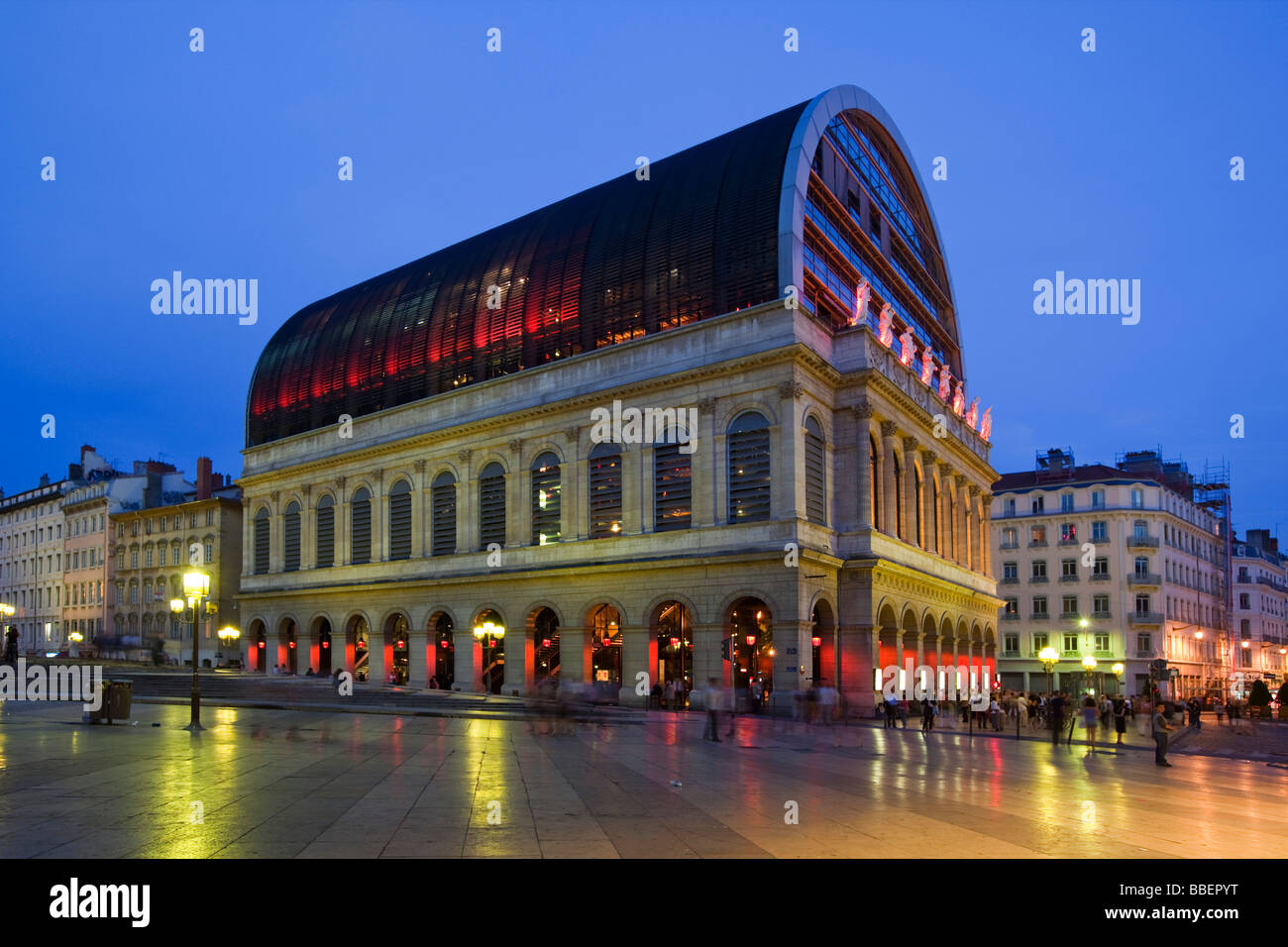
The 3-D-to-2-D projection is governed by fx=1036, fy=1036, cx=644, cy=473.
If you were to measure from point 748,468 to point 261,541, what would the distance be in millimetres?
41883

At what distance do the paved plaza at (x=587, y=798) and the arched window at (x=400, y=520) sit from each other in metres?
32.5

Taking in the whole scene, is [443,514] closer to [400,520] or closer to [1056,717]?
[400,520]

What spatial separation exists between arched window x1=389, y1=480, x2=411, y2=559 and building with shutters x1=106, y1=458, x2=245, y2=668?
1993cm

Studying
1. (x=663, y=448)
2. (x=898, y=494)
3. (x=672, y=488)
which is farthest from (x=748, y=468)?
(x=898, y=494)

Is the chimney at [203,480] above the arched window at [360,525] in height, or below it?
above

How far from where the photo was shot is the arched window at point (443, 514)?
59.9 meters

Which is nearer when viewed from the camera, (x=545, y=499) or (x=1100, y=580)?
(x=545, y=499)

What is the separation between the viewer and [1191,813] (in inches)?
663

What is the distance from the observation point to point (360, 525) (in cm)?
6538

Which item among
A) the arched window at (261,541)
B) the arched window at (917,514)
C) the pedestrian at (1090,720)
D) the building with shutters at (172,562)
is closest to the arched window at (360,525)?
the arched window at (261,541)

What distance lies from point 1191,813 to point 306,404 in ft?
210

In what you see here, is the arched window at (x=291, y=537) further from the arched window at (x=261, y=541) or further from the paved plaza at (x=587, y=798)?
the paved plaza at (x=587, y=798)

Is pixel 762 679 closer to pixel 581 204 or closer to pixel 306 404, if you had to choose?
pixel 581 204
